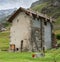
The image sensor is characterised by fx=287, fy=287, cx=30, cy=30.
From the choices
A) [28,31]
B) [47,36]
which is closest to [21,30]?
[28,31]

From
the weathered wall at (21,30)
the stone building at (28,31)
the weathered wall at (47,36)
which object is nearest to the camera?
the stone building at (28,31)

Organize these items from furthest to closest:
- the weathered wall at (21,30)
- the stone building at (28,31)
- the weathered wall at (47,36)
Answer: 1. the weathered wall at (47,36)
2. the weathered wall at (21,30)
3. the stone building at (28,31)

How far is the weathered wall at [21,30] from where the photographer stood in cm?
6229

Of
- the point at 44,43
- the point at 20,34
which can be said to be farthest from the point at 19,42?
the point at 44,43

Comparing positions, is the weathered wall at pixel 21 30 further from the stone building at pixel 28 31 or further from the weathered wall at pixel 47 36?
the weathered wall at pixel 47 36

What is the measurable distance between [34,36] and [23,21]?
13.5ft

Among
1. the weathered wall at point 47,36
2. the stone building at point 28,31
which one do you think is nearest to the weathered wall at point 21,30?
the stone building at point 28,31

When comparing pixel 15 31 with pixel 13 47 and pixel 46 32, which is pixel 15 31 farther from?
pixel 46 32

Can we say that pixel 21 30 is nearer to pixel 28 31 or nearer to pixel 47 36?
pixel 28 31

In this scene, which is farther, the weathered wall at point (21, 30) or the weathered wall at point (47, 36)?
the weathered wall at point (47, 36)

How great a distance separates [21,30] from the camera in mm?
63312

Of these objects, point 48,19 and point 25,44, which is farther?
point 48,19

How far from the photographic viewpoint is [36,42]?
206ft

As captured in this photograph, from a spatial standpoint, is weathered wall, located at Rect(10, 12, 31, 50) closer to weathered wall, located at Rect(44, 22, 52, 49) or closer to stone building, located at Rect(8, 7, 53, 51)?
stone building, located at Rect(8, 7, 53, 51)
